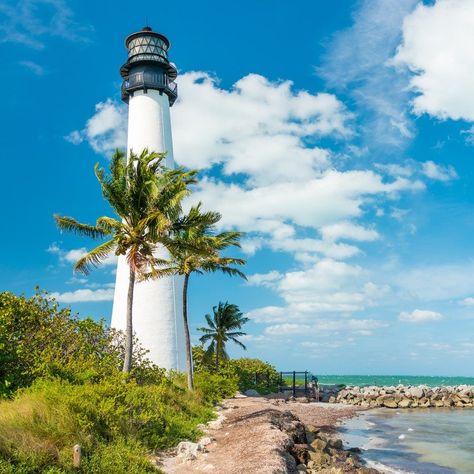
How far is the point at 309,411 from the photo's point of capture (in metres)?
36.3

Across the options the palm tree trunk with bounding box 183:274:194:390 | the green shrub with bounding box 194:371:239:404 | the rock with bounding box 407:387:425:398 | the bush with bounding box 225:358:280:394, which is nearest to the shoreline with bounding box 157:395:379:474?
the green shrub with bounding box 194:371:239:404

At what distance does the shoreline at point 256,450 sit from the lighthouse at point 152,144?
19.6 feet

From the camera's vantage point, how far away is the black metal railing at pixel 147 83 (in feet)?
97.3

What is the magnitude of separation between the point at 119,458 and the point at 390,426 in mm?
25849

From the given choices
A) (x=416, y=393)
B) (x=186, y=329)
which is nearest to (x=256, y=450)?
(x=186, y=329)

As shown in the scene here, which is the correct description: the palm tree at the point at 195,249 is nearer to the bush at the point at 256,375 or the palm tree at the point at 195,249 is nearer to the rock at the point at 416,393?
the bush at the point at 256,375

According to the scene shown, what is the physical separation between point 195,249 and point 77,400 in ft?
30.6

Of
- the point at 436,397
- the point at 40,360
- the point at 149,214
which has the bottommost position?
the point at 436,397

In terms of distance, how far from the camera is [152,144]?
28250 mm

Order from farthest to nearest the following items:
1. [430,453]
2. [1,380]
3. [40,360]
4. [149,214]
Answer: [430,453], [149,214], [40,360], [1,380]

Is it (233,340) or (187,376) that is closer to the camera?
(187,376)

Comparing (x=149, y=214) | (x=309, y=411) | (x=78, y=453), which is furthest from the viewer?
(x=309, y=411)

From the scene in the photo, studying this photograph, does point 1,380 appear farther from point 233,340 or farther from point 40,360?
point 233,340

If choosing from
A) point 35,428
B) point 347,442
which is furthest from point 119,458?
point 347,442
